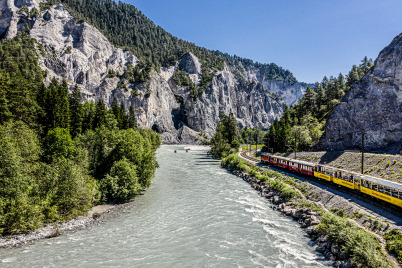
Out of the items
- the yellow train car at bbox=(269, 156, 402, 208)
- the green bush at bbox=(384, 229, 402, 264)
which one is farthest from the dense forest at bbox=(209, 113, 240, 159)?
the green bush at bbox=(384, 229, 402, 264)

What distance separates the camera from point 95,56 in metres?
137

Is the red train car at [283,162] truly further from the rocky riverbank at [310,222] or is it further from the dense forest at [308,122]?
the dense forest at [308,122]

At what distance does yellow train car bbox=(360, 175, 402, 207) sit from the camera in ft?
64.9

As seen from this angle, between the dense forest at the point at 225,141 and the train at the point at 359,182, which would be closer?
the train at the point at 359,182

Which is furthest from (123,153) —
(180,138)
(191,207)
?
(180,138)

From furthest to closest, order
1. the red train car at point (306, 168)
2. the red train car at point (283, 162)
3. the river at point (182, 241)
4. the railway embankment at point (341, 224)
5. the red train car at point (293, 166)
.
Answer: the red train car at point (283, 162) < the red train car at point (293, 166) < the red train car at point (306, 168) < the river at point (182, 241) < the railway embankment at point (341, 224)

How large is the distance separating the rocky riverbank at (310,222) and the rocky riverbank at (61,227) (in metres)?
19.3

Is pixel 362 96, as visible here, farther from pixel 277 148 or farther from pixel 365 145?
pixel 277 148

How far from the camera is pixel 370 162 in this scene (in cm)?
3622

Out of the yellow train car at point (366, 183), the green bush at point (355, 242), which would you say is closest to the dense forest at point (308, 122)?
the yellow train car at point (366, 183)

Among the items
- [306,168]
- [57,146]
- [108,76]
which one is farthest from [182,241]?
[108,76]

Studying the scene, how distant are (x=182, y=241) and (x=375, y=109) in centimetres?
5524

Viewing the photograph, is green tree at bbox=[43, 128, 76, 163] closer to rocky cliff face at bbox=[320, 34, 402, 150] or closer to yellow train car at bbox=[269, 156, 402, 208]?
yellow train car at bbox=[269, 156, 402, 208]

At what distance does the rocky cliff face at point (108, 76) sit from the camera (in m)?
118
